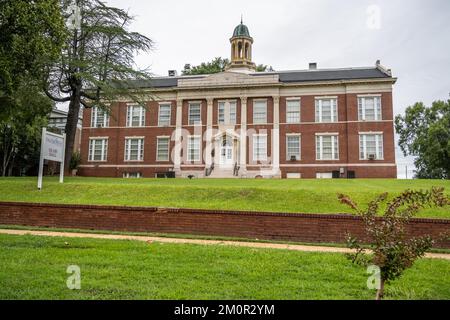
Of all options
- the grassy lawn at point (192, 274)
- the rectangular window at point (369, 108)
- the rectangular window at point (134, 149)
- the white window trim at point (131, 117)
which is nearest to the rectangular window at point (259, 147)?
the rectangular window at point (369, 108)

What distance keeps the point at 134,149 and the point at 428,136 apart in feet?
119

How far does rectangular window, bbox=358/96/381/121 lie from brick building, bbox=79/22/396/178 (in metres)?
0.10

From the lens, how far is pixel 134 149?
45.0m

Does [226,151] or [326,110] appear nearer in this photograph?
[326,110]

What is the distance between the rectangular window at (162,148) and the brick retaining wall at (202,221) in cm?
2856

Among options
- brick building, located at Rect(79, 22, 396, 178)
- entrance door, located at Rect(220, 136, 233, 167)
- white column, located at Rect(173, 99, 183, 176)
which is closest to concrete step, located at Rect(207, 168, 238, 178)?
brick building, located at Rect(79, 22, 396, 178)

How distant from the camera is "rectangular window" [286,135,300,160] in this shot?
41281 mm

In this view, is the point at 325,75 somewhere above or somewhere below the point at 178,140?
above

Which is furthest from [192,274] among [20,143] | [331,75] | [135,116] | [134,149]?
[20,143]

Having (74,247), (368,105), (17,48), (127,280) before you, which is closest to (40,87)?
(17,48)

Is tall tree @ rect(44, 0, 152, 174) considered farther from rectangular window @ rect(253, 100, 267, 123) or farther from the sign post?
rectangular window @ rect(253, 100, 267, 123)

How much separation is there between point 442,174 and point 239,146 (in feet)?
128

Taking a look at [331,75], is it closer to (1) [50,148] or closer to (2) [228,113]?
(2) [228,113]

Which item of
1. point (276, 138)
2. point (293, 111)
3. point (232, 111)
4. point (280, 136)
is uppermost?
point (232, 111)
